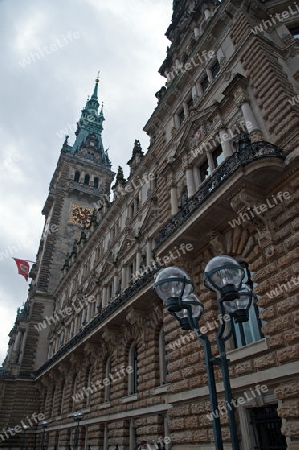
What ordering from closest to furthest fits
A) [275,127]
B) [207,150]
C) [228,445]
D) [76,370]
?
[228,445] → [275,127] → [207,150] → [76,370]

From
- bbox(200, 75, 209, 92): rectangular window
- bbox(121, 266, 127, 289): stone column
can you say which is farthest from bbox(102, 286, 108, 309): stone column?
bbox(200, 75, 209, 92): rectangular window

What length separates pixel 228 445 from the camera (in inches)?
327

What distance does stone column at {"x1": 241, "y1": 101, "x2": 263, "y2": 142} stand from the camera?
421 inches

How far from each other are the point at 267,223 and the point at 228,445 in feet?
18.8

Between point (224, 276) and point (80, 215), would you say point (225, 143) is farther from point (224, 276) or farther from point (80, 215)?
point (80, 215)

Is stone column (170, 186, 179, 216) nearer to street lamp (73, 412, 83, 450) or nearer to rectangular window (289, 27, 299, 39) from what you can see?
rectangular window (289, 27, 299, 39)

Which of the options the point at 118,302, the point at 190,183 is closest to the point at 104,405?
the point at 118,302

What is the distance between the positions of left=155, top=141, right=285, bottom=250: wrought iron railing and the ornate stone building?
0.15 feet

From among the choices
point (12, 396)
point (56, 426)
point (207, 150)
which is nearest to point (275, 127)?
point (207, 150)

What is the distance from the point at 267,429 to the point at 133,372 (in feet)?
30.9

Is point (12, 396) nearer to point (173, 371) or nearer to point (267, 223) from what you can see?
point (173, 371)

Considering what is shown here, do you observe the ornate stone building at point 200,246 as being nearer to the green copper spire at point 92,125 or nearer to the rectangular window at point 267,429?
the rectangular window at point 267,429

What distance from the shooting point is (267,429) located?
26.3ft

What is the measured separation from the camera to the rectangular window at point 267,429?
7.70 m
